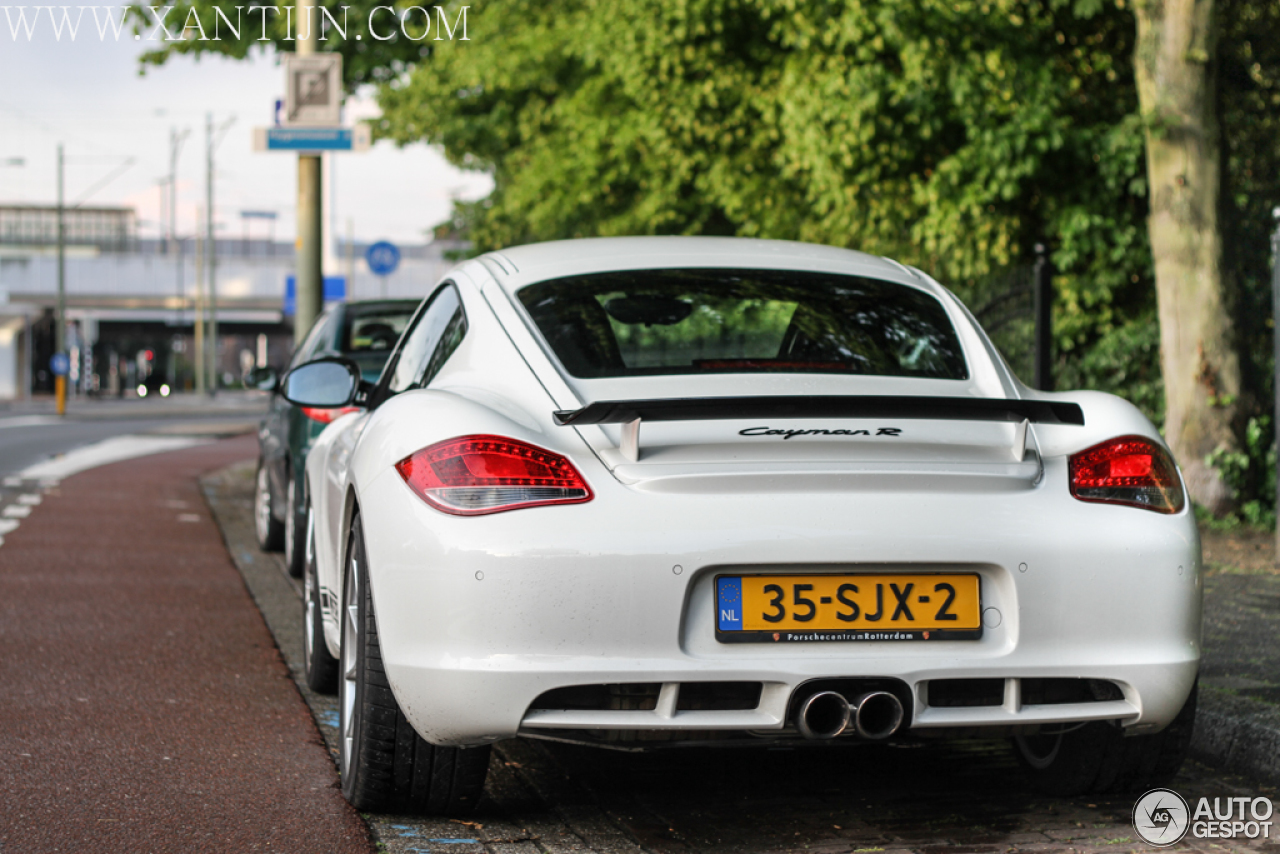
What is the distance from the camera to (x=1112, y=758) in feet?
13.0

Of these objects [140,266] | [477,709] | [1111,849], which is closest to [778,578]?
[477,709]

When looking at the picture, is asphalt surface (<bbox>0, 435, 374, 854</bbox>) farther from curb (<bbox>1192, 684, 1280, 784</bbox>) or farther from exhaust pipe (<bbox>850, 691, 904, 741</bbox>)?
curb (<bbox>1192, 684, 1280, 784</bbox>)

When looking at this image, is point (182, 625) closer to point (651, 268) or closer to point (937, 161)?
point (651, 268)

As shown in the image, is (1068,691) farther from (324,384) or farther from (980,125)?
(980,125)

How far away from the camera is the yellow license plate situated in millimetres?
3307

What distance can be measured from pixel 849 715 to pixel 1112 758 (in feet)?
3.27

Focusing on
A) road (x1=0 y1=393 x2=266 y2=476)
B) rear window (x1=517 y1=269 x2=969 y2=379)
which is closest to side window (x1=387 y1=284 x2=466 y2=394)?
rear window (x1=517 y1=269 x2=969 y2=379)

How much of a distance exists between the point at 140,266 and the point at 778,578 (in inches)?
2739

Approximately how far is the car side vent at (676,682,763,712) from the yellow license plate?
10 cm

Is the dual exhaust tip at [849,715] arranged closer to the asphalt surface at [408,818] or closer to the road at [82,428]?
the asphalt surface at [408,818]

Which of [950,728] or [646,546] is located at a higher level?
[646,546]

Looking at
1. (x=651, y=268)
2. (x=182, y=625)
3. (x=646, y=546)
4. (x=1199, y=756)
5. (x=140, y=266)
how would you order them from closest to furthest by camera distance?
1. (x=646, y=546)
2. (x=651, y=268)
3. (x=1199, y=756)
4. (x=182, y=625)
5. (x=140, y=266)

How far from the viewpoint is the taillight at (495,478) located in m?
3.33

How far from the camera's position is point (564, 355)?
3924 mm
